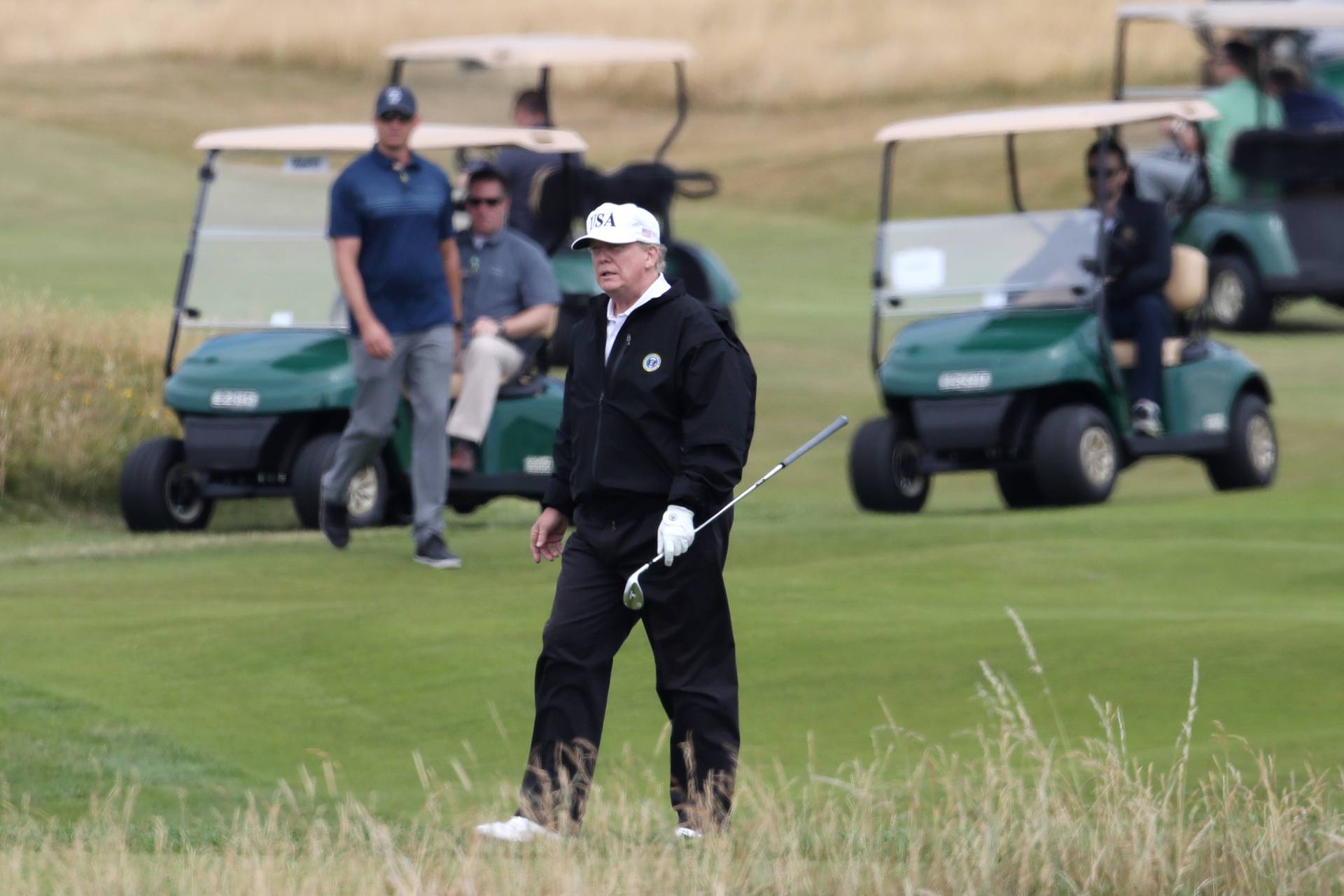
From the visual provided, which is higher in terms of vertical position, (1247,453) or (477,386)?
(477,386)

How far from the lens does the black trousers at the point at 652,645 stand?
5.79m

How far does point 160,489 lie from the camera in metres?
11.6

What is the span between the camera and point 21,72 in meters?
36.1

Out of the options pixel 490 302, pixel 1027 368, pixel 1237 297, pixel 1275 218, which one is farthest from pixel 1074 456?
pixel 1237 297

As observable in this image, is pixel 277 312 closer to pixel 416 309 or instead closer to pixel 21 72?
pixel 416 309

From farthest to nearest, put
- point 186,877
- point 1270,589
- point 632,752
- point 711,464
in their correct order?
point 1270,589 → point 632,752 → point 711,464 → point 186,877

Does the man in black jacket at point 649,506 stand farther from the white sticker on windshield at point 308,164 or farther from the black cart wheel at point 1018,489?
the black cart wheel at point 1018,489

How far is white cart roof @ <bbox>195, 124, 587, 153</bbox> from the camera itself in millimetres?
11812

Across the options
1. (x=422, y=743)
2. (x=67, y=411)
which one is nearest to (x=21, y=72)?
(x=67, y=411)

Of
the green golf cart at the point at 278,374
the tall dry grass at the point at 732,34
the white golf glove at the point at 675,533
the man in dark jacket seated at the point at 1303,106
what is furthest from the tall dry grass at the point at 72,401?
the tall dry grass at the point at 732,34

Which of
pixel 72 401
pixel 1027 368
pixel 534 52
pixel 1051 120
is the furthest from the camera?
pixel 534 52

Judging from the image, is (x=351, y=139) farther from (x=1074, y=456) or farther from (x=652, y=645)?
(x=652, y=645)

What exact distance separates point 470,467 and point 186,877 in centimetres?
626

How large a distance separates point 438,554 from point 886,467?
2.98m
